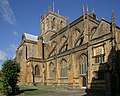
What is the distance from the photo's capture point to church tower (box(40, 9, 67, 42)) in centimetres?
6446

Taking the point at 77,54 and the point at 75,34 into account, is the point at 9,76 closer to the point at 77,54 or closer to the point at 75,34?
the point at 77,54

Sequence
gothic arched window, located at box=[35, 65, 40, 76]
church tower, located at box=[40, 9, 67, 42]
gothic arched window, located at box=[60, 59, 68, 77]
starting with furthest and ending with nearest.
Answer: church tower, located at box=[40, 9, 67, 42] → gothic arched window, located at box=[35, 65, 40, 76] → gothic arched window, located at box=[60, 59, 68, 77]

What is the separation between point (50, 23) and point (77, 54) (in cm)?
3177

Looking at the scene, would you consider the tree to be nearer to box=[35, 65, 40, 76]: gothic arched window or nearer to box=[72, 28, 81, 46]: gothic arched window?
box=[72, 28, 81, 46]: gothic arched window

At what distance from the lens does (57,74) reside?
44625 millimetres

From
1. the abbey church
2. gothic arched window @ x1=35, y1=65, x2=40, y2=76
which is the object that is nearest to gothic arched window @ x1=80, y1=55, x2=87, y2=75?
the abbey church

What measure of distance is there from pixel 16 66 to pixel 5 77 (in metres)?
2.49

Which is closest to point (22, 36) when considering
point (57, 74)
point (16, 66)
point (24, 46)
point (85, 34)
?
point (24, 46)

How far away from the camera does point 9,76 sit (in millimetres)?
26281

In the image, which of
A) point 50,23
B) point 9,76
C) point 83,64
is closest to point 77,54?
point 83,64

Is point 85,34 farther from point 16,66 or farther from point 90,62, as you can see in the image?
point 16,66

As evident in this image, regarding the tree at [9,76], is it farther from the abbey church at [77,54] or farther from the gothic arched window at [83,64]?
the gothic arched window at [83,64]

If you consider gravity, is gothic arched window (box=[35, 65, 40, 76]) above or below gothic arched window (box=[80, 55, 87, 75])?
below

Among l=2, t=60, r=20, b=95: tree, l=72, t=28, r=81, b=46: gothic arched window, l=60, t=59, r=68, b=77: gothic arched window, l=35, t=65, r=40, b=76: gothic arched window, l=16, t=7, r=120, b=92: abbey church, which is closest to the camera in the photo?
l=2, t=60, r=20, b=95: tree
